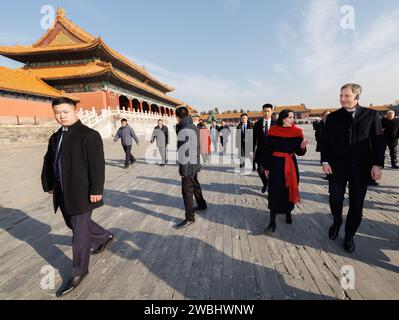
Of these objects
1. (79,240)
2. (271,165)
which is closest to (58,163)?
(79,240)

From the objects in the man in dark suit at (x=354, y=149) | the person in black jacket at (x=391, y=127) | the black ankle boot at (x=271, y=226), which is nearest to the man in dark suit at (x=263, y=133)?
the black ankle boot at (x=271, y=226)

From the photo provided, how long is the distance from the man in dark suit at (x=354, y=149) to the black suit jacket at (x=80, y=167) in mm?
2706

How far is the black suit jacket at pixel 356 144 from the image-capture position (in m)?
2.46

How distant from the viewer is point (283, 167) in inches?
121

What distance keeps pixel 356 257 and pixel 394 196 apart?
305 cm

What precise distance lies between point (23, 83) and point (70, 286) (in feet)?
77.1

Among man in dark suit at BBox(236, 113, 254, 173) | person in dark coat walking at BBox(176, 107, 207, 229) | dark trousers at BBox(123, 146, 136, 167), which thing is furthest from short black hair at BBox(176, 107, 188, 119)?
dark trousers at BBox(123, 146, 136, 167)

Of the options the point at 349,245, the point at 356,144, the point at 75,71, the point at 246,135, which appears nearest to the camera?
the point at 356,144

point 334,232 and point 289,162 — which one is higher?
point 289,162

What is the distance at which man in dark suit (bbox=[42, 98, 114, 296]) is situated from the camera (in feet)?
6.82

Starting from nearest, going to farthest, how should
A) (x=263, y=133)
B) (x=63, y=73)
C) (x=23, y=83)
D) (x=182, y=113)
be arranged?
1. (x=182, y=113)
2. (x=263, y=133)
3. (x=23, y=83)
4. (x=63, y=73)

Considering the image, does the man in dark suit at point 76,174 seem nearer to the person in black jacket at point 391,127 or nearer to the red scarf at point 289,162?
the red scarf at point 289,162

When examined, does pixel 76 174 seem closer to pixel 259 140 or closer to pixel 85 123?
pixel 259 140

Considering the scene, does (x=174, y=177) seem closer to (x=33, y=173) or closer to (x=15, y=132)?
(x=33, y=173)
